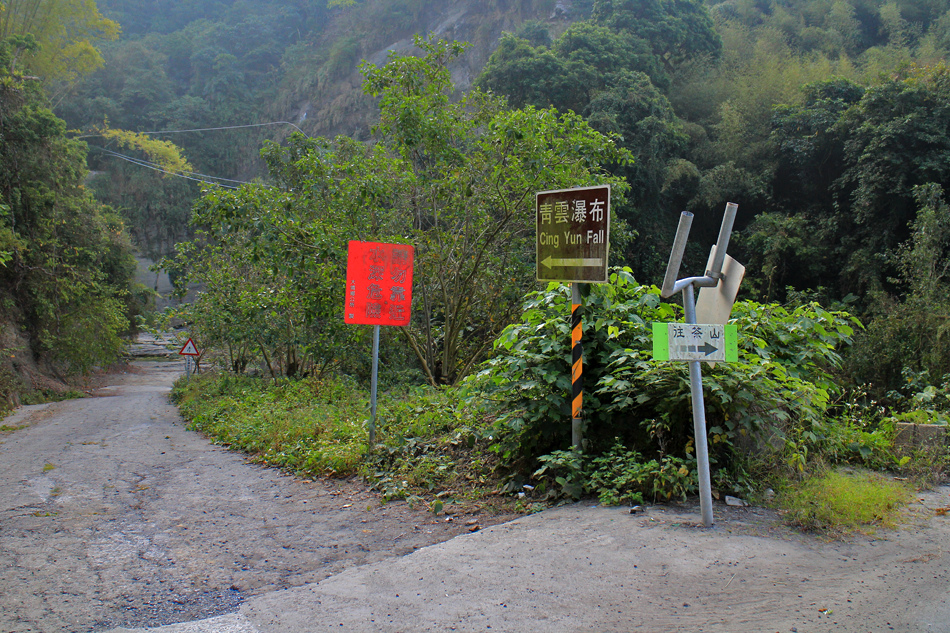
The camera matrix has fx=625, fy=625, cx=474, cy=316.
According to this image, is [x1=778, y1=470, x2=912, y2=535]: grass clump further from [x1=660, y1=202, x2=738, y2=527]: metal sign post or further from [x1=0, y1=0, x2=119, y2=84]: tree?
[x1=0, y1=0, x2=119, y2=84]: tree

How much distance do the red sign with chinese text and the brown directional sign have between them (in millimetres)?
1995

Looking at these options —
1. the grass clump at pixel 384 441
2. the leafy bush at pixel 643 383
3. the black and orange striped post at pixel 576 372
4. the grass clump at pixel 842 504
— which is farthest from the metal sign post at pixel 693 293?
the grass clump at pixel 384 441

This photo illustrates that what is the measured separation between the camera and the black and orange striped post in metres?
5.11

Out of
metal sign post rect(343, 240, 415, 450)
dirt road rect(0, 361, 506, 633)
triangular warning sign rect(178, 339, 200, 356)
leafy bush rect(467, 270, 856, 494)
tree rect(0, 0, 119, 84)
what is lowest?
dirt road rect(0, 361, 506, 633)

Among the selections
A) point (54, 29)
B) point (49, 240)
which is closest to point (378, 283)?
point (49, 240)

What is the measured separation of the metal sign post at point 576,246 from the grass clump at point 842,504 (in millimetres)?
1639

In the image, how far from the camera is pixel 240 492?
6.19m

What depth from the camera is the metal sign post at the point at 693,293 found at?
12.9 feet

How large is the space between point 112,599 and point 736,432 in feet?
14.6

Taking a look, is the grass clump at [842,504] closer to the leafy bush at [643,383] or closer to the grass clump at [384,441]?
the leafy bush at [643,383]

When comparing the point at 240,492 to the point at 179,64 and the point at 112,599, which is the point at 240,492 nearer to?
the point at 112,599

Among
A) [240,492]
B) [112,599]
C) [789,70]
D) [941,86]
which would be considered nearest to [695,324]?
[112,599]

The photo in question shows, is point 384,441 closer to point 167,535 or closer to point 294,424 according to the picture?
point 294,424

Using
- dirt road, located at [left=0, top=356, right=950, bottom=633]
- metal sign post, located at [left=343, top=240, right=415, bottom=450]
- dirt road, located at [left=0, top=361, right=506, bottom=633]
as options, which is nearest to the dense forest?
dirt road, located at [left=0, top=356, right=950, bottom=633]
